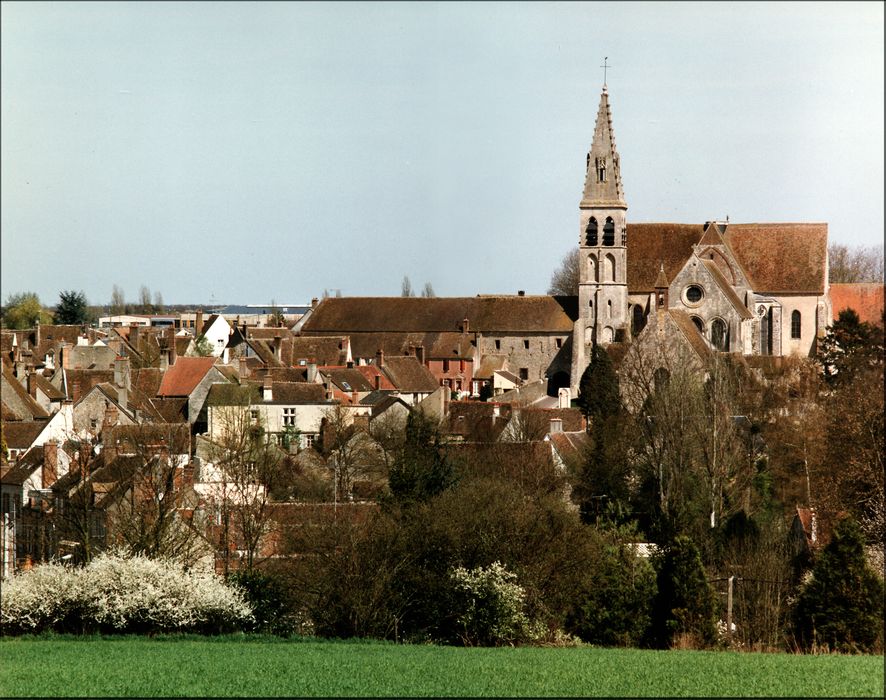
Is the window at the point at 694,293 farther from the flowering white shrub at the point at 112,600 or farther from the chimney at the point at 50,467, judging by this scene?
the flowering white shrub at the point at 112,600

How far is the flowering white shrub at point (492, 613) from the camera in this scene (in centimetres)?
2427

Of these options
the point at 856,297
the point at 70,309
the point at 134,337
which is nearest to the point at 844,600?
the point at 856,297

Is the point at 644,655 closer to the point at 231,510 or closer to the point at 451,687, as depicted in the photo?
the point at 451,687

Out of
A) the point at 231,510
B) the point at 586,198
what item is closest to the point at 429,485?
the point at 231,510

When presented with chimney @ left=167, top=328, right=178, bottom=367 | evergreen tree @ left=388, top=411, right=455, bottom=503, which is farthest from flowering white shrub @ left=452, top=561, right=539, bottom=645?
chimney @ left=167, top=328, right=178, bottom=367

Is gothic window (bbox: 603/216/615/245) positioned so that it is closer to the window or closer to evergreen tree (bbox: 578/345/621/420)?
the window

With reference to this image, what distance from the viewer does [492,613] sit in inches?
960

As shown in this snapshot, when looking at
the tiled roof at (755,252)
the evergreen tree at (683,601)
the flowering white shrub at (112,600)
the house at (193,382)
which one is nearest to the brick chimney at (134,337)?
the house at (193,382)

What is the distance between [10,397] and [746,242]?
39.5m

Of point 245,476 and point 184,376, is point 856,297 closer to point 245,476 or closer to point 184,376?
point 184,376

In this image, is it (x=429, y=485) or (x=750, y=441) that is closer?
(x=429, y=485)

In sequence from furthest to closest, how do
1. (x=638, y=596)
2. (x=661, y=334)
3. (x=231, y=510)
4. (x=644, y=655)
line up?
1. (x=661, y=334)
2. (x=231, y=510)
3. (x=638, y=596)
4. (x=644, y=655)

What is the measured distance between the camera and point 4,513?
35469 mm

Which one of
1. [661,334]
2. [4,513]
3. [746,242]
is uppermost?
[746,242]
